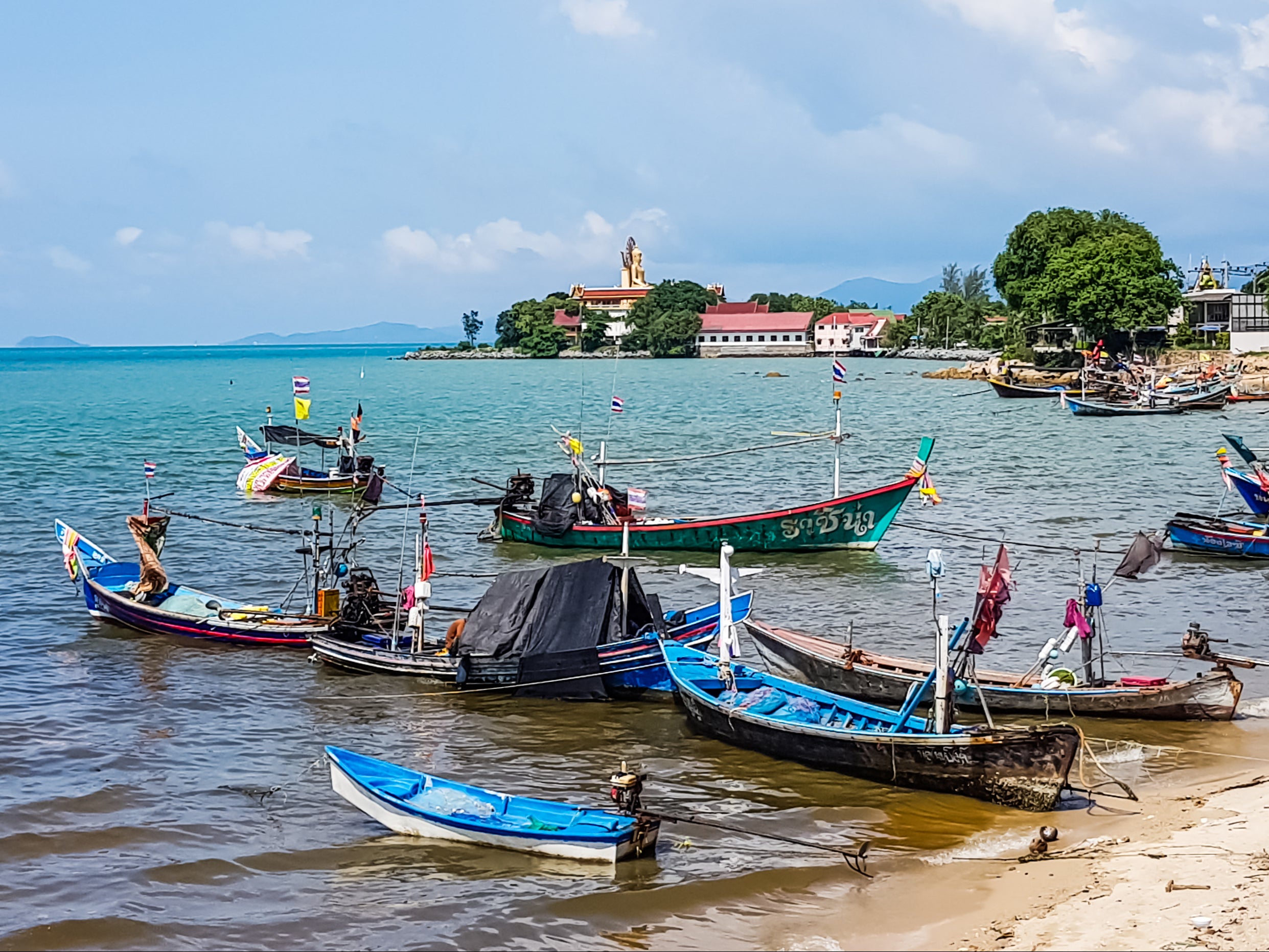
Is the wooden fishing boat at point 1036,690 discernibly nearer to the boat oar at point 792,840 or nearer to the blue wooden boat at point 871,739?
the blue wooden boat at point 871,739

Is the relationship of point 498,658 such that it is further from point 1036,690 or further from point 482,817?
→ point 1036,690

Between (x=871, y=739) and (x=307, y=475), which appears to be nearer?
(x=871, y=739)

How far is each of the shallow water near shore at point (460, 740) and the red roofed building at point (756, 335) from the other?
115059mm

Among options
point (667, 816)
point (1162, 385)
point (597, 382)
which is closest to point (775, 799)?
point (667, 816)

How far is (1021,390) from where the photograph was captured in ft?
261

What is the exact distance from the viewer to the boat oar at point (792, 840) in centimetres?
1218

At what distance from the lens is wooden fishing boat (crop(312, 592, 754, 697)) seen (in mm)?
17719

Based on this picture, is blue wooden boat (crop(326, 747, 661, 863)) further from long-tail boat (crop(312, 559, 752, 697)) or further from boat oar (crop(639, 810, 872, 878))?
long-tail boat (crop(312, 559, 752, 697))

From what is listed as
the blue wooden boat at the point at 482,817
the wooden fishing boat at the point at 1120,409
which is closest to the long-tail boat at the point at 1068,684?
the blue wooden boat at the point at 482,817

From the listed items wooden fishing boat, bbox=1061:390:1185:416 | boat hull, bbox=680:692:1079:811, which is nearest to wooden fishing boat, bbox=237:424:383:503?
boat hull, bbox=680:692:1079:811

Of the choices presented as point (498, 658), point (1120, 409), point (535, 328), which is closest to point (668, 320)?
point (535, 328)

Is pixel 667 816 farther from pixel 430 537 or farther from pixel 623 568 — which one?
pixel 430 537

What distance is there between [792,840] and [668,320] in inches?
5909

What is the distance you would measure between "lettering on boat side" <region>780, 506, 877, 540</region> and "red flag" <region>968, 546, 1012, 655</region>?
46.1 feet
